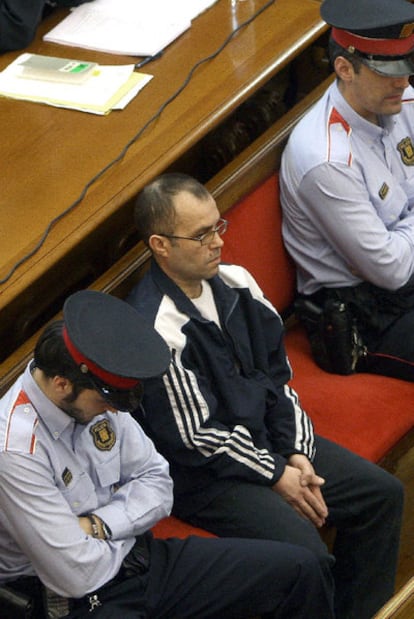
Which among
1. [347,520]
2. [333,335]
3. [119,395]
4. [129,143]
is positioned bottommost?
[347,520]

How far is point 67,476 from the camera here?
230cm

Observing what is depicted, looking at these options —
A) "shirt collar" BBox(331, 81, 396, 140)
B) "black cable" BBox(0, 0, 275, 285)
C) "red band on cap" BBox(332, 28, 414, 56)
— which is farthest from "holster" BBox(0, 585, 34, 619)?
"red band on cap" BBox(332, 28, 414, 56)

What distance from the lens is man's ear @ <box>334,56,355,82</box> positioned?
2.93 m

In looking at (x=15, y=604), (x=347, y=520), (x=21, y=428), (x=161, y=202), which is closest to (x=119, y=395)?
(x=21, y=428)

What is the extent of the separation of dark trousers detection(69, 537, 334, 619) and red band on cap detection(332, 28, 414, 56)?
122cm

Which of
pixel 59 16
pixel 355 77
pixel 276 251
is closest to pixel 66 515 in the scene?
pixel 276 251

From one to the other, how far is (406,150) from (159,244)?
0.85m

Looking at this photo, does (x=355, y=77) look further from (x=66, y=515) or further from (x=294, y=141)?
(x=66, y=515)

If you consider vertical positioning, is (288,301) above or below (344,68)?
below

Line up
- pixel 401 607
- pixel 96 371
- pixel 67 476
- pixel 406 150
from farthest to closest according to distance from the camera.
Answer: pixel 406 150, pixel 67 476, pixel 96 371, pixel 401 607

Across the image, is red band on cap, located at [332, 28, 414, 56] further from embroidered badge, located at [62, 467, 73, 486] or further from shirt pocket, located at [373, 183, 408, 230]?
embroidered badge, located at [62, 467, 73, 486]

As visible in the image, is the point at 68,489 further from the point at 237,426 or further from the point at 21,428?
the point at 237,426

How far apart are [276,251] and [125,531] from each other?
3.12ft

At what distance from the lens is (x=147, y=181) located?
267 centimetres
